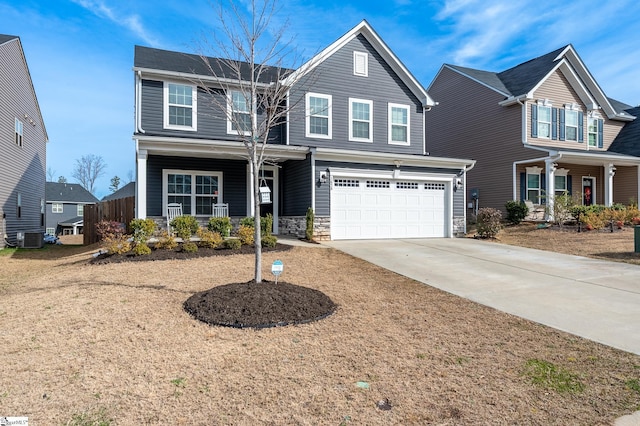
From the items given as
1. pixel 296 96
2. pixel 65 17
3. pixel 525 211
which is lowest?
pixel 525 211

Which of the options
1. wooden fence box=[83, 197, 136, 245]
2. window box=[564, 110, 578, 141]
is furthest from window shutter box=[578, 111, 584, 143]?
wooden fence box=[83, 197, 136, 245]

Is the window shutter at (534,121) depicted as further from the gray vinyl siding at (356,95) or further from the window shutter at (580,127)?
the gray vinyl siding at (356,95)

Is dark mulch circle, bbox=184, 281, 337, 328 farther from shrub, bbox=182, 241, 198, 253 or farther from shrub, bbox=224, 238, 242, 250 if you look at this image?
shrub, bbox=224, 238, 242, 250

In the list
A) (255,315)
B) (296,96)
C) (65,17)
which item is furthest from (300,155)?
(255,315)

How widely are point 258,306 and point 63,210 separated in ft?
147

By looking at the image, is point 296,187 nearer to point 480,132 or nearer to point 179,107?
point 179,107

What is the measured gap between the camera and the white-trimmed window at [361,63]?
15330 mm

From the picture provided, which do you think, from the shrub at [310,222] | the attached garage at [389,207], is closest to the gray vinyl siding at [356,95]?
the attached garage at [389,207]

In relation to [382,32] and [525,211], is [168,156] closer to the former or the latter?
[382,32]

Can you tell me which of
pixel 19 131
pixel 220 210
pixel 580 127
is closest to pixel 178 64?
pixel 220 210

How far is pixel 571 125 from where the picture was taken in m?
19.5

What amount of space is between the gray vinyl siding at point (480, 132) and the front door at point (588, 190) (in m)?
5.58

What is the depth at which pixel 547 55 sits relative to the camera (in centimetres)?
1977

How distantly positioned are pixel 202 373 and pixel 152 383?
419 millimetres
